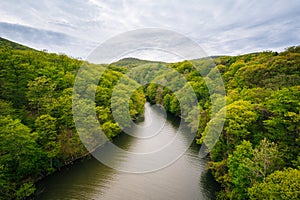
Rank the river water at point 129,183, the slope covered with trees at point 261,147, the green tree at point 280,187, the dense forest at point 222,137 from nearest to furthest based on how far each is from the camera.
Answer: the green tree at point 280,187 < the slope covered with trees at point 261,147 < the dense forest at point 222,137 < the river water at point 129,183

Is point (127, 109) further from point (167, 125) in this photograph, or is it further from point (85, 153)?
point (85, 153)

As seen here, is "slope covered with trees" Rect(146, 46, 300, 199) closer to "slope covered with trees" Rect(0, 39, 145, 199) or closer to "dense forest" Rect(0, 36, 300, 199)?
"dense forest" Rect(0, 36, 300, 199)

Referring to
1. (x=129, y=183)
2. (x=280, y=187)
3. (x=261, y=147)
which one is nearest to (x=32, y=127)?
(x=129, y=183)

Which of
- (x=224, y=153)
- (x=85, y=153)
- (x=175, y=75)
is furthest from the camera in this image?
(x=175, y=75)

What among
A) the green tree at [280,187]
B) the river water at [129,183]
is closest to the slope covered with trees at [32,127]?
the river water at [129,183]

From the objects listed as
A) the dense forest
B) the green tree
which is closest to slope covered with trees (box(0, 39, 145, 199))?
the dense forest

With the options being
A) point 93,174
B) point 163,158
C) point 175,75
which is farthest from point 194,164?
point 175,75

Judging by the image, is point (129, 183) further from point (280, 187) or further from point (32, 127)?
point (280, 187)

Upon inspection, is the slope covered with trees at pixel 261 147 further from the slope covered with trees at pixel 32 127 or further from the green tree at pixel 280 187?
the slope covered with trees at pixel 32 127
